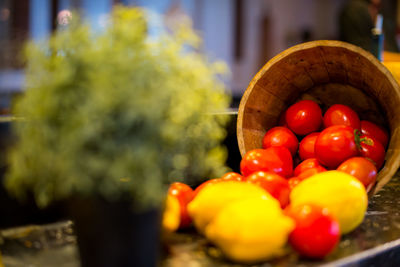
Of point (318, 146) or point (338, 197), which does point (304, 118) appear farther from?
point (338, 197)

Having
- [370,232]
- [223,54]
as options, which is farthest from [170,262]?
[223,54]

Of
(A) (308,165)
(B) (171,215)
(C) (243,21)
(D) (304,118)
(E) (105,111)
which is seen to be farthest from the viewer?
(C) (243,21)

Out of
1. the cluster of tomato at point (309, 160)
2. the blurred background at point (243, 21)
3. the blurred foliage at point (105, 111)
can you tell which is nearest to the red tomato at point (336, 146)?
the cluster of tomato at point (309, 160)

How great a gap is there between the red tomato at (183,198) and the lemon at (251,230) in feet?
0.42

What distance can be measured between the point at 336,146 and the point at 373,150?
114 mm

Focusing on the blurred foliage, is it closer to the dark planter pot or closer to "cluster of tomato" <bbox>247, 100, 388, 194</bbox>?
the dark planter pot

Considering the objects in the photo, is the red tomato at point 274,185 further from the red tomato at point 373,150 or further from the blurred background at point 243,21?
the blurred background at point 243,21

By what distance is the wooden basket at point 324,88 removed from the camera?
89cm

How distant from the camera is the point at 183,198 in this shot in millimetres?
734

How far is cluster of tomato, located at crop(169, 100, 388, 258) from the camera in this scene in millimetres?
595

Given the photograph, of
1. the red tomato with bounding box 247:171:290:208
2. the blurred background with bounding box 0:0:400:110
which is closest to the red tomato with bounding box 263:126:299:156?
the red tomato with bounding box 247:171:290:208

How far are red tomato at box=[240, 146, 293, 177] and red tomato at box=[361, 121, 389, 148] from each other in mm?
256

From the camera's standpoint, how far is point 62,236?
2.38 feet

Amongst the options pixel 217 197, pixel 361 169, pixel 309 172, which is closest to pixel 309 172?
pixel 309 172
